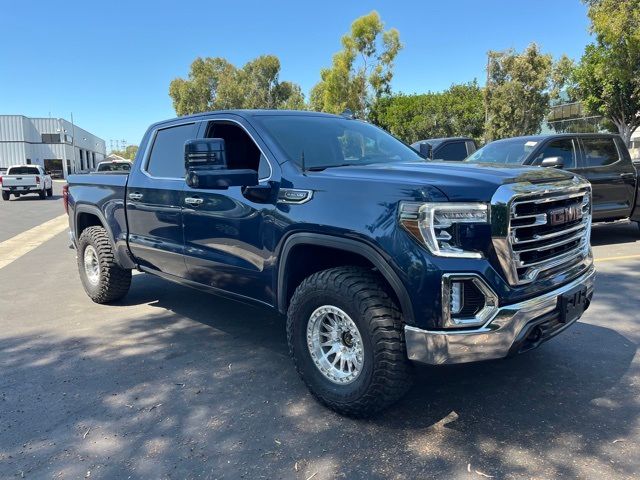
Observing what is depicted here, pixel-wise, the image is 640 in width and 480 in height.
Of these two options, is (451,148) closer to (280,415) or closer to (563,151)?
(563,151)

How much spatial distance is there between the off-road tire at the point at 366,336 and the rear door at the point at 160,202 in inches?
64.5

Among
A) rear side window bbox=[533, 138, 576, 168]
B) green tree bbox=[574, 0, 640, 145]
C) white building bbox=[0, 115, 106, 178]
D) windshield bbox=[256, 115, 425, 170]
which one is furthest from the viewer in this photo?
white building bbox=[0, 115, 106, 178]

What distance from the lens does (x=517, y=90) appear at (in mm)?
26500

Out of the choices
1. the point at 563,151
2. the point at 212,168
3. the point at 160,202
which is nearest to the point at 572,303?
the point at 212,168

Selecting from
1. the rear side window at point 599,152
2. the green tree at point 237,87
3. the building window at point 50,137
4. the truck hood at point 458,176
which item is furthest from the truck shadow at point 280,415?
the building window at point 50,137

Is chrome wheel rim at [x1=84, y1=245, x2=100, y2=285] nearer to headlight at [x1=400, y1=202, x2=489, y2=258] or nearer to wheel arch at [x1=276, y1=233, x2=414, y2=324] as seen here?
wheel arch at [x1=276, y1=233, x2=414, y2=324]

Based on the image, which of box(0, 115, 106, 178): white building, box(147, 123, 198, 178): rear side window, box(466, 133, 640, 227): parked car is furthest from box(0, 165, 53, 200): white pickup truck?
box(0, 115, 106, 178): white building

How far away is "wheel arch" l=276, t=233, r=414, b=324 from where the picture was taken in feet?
9.37

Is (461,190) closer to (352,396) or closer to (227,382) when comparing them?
(352,396)

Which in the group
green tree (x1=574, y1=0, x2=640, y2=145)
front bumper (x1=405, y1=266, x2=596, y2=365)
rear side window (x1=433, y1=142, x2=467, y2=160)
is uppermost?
green tree (x1=574, y1=0, x2=640, y2=145)

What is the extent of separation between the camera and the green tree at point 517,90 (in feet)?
86.7

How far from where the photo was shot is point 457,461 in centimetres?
276

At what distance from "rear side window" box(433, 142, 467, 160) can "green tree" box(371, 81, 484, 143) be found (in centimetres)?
2122

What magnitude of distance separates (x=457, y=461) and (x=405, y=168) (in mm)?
1713
